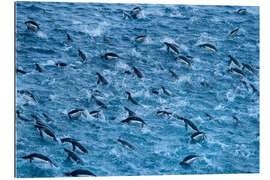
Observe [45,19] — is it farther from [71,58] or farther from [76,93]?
[76,93]

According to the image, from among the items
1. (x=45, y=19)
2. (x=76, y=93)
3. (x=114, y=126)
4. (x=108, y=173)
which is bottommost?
(x=108, y=173)

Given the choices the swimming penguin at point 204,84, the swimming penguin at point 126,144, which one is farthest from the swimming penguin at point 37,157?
the swimming penguin at point 204,84

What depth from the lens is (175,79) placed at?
6.67m

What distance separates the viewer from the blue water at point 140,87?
20.7 ft

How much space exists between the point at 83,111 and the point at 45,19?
1.25 m

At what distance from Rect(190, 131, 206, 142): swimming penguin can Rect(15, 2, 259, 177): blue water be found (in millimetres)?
65

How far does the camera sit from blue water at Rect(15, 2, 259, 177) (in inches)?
248

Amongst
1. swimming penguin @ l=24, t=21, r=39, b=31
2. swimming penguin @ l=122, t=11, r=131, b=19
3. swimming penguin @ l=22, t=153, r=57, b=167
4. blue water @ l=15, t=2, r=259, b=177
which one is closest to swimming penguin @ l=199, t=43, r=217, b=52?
blue water @ l=15, t=2, r=259, b=177

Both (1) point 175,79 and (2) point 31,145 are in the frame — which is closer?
(2) point 31,145

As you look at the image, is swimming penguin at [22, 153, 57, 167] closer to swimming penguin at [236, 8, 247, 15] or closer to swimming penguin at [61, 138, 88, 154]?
swimming penguin at [61, 138, 88, 154]

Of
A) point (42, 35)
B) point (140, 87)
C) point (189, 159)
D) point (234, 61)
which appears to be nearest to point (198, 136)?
point (189, 159)

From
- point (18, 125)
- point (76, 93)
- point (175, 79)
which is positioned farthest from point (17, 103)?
point (175, 79)

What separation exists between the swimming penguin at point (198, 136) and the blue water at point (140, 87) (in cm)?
7

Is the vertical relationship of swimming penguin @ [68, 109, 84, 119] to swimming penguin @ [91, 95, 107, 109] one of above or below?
below
